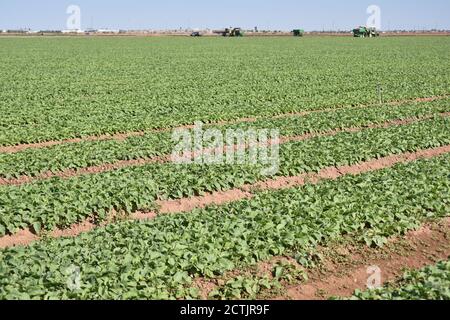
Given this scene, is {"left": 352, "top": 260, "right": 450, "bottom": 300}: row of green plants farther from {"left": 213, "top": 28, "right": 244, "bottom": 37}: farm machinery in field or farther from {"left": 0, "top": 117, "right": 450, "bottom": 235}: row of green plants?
{"left": 213, "top": 28, "right": 244, "bottom": 37}: farm machinery in field

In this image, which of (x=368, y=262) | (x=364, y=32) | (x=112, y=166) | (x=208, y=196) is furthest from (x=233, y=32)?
(x=368, y=262)

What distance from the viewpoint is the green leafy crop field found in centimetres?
839

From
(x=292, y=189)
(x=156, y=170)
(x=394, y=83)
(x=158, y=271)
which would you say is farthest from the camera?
(x=394, y=83)

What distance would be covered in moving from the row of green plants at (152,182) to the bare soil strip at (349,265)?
405cm

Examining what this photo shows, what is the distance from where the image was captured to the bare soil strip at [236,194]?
10.6 metres

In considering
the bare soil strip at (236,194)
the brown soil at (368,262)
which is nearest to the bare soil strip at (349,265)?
the brown soil at (368,262)

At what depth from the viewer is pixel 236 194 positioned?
527 inches

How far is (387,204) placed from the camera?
11391 millimetres

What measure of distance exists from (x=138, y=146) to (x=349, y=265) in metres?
9.37

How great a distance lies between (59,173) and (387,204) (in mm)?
9270

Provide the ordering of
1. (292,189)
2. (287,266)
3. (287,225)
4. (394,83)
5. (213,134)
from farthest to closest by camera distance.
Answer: (394,83) → (213,134) → (292,189) → (287,225) → (287,266)

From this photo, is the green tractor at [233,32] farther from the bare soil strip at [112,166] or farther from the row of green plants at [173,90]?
the bare soil strip at [112,166]
